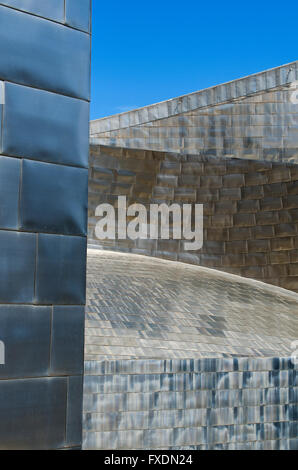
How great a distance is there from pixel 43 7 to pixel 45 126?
1.17m

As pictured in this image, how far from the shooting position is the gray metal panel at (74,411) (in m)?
4.37

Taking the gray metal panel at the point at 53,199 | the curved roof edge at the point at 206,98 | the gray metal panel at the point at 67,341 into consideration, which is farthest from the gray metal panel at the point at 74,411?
the curved roof edge at the point at 206,98

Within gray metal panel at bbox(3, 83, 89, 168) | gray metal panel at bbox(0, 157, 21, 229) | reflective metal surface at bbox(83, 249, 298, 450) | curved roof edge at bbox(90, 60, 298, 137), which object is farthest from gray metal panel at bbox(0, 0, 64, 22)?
curved roof edge at bbox(90, 60, 298, 137)

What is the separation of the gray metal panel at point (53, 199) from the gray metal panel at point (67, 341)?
2.52ft

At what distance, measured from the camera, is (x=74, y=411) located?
14.5 ft

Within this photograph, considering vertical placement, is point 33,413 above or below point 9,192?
below

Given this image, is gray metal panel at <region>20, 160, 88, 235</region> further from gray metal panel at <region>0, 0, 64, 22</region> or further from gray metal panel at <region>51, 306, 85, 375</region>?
gray metal panel at <region>0, 0, 64, 22</region>

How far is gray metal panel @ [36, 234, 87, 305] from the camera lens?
4.37m

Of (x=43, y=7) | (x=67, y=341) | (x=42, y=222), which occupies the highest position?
(x=43, y=7)

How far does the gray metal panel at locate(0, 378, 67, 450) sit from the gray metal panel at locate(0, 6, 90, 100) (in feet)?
9.05

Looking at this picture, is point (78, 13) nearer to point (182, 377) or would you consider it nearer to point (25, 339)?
point (25, 339)

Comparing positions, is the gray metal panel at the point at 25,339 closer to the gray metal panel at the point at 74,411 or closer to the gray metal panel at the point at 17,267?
the gray metal panel at the point at 17,267

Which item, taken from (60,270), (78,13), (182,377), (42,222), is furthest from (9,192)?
(182,377)
